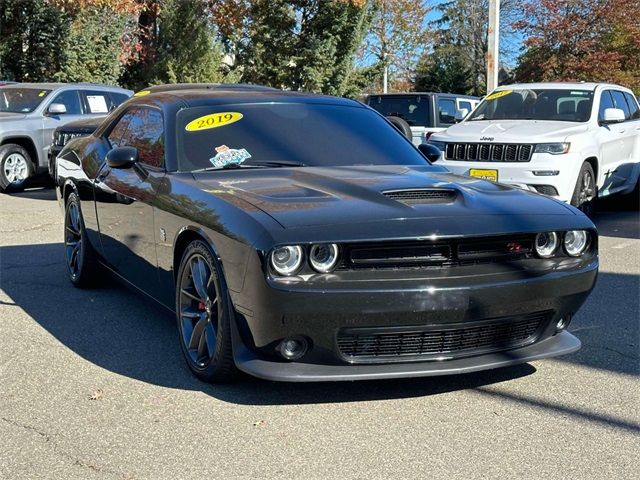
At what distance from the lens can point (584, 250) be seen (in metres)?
4.16

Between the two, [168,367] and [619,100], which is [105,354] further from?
[619,100]

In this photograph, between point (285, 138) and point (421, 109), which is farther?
point (421, 109)

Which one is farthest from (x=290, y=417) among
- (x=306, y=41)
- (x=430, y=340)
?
(x=306, y=41)

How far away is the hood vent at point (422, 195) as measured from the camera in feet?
13.2

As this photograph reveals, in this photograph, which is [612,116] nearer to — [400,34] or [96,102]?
[96,102]

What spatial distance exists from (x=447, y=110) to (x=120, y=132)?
969cm

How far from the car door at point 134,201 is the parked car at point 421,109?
8952mm

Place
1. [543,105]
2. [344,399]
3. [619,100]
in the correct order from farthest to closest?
[619,100] → [543,105] → [344,399]

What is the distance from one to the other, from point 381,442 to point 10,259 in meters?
5.05

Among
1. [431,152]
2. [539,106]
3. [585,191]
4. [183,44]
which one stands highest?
[183,44]

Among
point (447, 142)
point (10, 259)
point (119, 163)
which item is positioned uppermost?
point (119, 163)

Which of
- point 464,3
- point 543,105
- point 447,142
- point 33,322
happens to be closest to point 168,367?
point 33,322

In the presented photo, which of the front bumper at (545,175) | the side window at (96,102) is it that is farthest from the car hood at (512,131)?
the side window at (96,102)

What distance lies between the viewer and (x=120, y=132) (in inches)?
233
